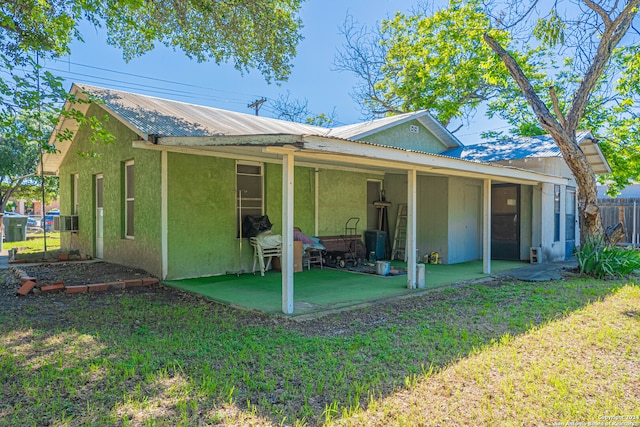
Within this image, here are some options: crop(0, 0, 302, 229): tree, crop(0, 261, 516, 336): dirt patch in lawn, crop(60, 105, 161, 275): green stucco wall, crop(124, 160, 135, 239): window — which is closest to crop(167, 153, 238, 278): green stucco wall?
crop(60, 105, 161, 275): green stucco wall

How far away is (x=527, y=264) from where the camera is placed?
10.9 meters

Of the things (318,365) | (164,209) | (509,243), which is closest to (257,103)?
(509,243)

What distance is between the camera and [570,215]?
40.9ft

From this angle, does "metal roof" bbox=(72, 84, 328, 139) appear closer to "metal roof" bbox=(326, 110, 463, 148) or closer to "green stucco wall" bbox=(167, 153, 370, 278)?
"green stucco wall" bbox=(167, 153, 370, 278)

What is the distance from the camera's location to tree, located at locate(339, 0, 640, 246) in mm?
9641

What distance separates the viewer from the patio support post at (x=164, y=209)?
758cm

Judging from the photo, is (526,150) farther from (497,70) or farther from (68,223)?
(68,223)

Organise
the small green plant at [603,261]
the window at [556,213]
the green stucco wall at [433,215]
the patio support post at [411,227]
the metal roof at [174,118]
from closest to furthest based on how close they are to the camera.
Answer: the patio support post at [411,227], the metal roof at [174,118], the small green plant at [603,261], the green stucco wall at [433,215], the window at [556,213]

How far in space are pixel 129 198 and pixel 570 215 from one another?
12182 mm

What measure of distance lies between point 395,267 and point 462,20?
11674 millimetres

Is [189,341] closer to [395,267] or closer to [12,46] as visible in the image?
[395,267]

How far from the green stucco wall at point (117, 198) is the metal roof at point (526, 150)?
8.33 m

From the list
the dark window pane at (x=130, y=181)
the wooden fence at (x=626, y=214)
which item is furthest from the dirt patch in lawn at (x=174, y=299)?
the wooden fence at (x=626, y=214)

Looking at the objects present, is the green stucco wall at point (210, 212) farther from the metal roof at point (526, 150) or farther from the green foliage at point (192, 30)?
the metal roof at point (526, 150)
